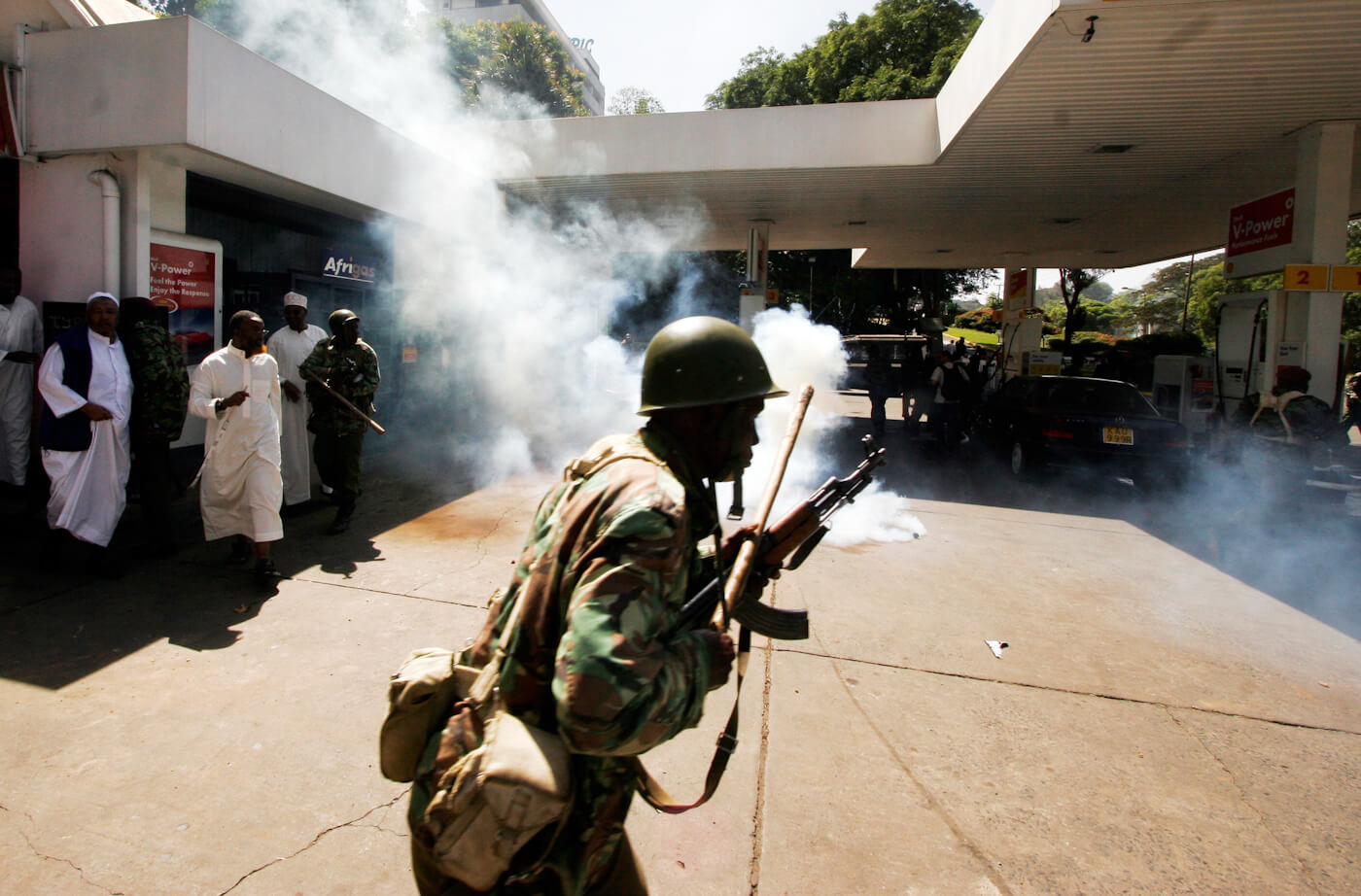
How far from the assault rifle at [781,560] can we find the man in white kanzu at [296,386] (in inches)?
214

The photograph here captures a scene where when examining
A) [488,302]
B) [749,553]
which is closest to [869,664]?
[749,553]

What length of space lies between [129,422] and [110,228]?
1618mm

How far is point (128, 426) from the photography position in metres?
4.78

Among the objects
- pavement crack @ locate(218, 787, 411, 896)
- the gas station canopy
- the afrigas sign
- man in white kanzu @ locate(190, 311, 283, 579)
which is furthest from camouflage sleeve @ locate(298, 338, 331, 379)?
the gas station canopy

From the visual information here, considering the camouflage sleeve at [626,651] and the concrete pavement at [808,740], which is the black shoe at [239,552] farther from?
the camouflage sleeve at [626,651]

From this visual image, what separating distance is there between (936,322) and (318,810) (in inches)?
915

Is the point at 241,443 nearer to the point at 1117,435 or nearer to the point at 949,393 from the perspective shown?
the point at 1117,435

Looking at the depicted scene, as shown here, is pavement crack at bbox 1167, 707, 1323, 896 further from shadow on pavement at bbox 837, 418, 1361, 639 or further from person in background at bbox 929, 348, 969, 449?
person in background at bbox 929, 348, 969, 449

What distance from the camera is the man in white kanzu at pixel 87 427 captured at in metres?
4.32

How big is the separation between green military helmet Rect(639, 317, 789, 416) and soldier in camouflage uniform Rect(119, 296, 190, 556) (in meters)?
4.68

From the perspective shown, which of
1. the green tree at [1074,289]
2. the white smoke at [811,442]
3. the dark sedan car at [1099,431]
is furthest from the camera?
the green tree at [1074,289]

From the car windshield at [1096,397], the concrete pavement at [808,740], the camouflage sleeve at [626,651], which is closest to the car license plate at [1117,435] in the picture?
the car windshield at [1096,397]

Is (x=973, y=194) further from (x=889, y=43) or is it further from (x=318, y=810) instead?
(x=889, y=43)

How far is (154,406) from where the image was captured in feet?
15.7
